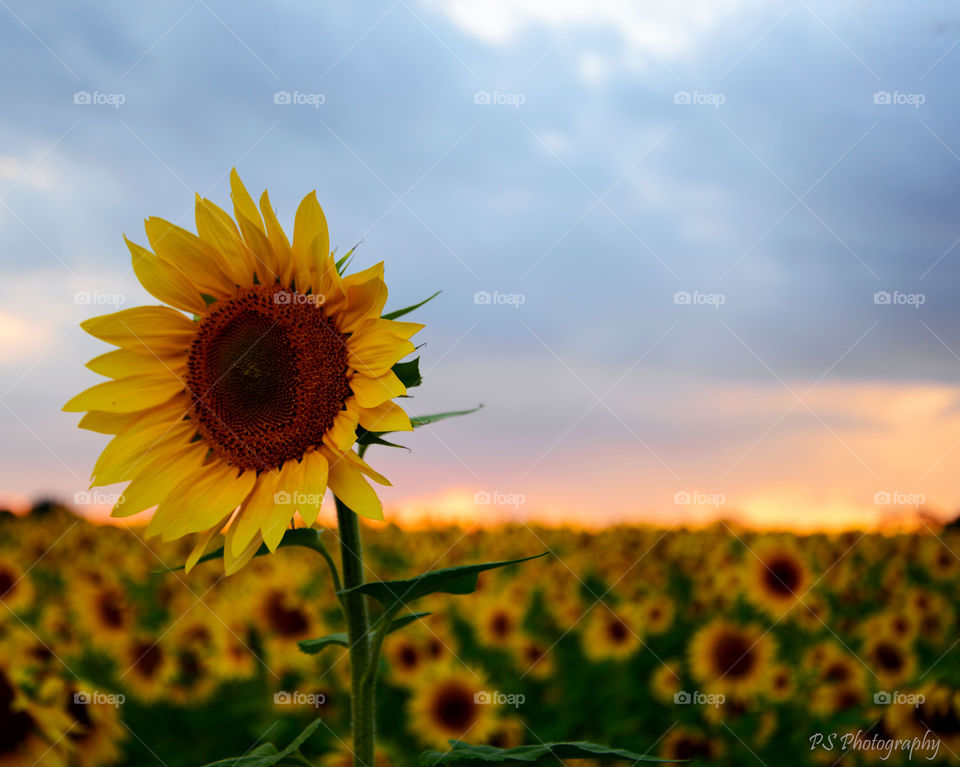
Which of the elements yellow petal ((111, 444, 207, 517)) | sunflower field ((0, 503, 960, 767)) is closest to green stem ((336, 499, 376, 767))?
yellow petal ((111, 444, 207, 517))

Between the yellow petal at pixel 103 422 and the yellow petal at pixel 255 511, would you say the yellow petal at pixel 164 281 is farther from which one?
the yellow petal at pixel 255 511

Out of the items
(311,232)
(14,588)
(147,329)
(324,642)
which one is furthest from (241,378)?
(14,588)

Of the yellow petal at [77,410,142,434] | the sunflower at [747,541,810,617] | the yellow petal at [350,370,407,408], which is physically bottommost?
the sunflower at [747,541,810,617]

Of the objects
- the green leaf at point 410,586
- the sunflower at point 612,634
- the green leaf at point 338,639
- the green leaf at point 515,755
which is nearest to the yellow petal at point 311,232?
the green leaf at point 410,586

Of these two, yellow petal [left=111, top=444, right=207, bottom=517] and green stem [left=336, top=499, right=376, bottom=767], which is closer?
green stem [left=336, top=499, right=376, bottom=767]

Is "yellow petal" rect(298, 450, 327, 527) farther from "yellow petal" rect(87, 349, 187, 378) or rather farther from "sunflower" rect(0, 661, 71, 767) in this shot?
"sunflower" rect(0, 661, 71, 767)

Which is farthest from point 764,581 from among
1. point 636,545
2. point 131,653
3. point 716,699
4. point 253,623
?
point 131,653

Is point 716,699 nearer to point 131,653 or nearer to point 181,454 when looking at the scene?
point 131,653
